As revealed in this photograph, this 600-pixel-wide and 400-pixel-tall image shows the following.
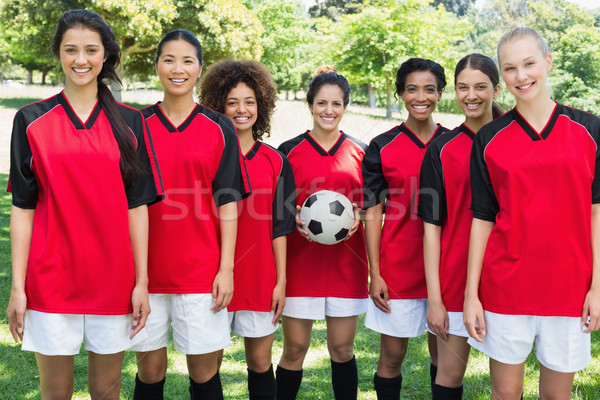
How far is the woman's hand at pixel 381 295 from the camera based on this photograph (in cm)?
305

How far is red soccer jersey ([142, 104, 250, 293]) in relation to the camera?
2613mm

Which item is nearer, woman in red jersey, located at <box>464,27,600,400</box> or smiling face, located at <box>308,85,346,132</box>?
woman in red jersey, located at <box>464,27,600,400</box>

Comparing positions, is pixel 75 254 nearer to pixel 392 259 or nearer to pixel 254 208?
pixel 254 208

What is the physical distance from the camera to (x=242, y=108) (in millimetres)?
3098

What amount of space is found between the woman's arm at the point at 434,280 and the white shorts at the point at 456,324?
0.09ft

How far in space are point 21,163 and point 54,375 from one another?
0.89 metres

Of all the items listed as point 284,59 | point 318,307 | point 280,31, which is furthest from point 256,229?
point 284,59

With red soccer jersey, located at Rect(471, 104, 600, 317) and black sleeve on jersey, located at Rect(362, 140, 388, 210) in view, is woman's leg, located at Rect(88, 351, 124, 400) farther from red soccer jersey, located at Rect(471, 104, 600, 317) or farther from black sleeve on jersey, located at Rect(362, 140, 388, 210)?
red soccer jersey, located at Rect(471, 104, 600, 317)

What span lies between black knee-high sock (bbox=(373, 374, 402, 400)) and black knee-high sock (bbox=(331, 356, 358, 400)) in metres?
0.14

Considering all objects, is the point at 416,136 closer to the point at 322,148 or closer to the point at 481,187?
the point at 322,148

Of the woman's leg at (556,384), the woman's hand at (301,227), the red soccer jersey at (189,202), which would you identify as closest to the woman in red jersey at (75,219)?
the red soccer jersey at (189,202)

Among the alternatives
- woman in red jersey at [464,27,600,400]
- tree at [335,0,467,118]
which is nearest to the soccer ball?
woman in red jersey at [464,27,600,400]

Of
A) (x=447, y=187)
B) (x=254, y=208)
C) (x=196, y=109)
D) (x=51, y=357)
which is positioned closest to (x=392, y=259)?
(x=447, y=187)

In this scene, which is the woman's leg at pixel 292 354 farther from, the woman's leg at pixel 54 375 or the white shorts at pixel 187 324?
the woman's leg at pixel 54 375
